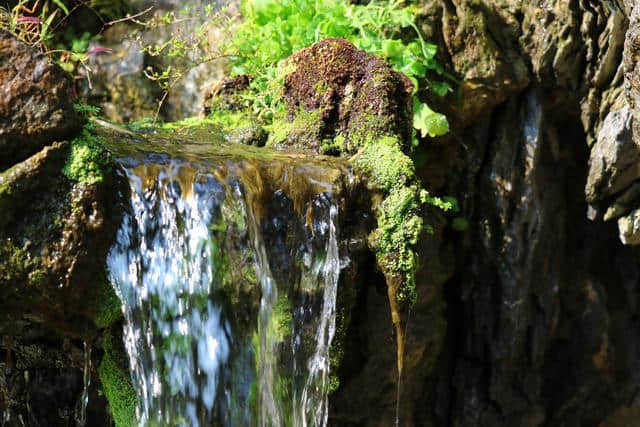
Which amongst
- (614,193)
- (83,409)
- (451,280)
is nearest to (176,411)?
(83,409)

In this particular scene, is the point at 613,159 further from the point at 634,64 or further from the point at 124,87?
the point at 124,87

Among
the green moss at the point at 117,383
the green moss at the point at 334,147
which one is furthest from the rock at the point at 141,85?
the green moss at the point at 117,383

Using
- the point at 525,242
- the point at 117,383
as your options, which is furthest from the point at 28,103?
the point at 525,242

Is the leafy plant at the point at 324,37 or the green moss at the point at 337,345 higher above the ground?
the leafy plant at the point at 324,37

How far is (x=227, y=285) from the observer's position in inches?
127

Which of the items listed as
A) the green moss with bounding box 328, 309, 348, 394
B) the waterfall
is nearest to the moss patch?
the waterfall

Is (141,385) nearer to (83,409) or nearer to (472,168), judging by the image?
(83,409)

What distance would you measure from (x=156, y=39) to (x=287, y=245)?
3.60 metres

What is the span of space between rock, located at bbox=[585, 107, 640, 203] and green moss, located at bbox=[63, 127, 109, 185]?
3.12 meters

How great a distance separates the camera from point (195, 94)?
6066 mm

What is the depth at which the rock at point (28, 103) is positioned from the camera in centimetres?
284

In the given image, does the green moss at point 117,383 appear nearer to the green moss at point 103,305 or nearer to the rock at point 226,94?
the green moss at point 103,305

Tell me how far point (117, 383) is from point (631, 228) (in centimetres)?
326

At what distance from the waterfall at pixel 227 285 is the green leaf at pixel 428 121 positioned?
1.07 meters
